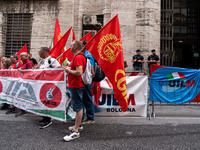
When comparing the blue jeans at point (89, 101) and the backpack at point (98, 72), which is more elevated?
the backpack at point (98, 72)

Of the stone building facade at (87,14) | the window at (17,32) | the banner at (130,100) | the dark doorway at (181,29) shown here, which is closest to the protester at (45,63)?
the banner at (130,100)

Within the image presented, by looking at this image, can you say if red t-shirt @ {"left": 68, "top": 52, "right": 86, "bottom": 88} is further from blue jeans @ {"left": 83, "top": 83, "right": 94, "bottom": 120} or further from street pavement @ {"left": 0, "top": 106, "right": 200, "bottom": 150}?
street pavement @ {"left": 0, "top": 106, "right": 200, "bottom": 150}

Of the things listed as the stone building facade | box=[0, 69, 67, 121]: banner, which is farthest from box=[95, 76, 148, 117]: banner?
the stone building facade

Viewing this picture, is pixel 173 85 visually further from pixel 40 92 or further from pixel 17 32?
pixel 17 32

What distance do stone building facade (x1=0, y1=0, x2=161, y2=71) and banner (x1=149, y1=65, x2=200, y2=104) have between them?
19.0 feet

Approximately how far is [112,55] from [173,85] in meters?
Answer: 2.89

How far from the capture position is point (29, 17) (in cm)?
1298

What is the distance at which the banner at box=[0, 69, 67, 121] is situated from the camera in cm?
399

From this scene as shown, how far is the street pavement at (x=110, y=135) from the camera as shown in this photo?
9.87 ft

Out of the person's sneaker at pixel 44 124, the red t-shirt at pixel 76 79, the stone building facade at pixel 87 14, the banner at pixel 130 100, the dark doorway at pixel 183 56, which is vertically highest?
the stone building facade at pixel 87 14

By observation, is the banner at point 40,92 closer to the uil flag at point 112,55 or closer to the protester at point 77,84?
the protester at point 77,84

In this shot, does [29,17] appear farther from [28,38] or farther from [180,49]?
[180,49]

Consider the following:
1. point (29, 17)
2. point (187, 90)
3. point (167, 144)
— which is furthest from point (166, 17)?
point (167, 144)

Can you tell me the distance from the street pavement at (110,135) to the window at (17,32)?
32.1 feet
